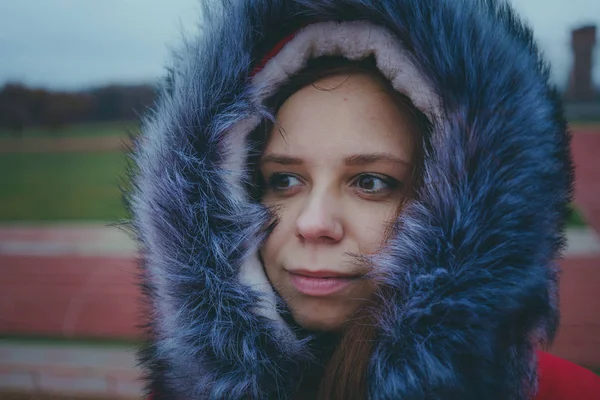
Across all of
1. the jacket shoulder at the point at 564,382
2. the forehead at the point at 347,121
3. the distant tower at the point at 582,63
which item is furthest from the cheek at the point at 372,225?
the distant tower at the point at 582,63

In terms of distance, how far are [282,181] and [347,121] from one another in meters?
0.19

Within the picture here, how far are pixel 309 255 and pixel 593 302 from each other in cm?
290

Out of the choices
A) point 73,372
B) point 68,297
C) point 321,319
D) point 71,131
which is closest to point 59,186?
point 68,297

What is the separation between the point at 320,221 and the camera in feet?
2.85

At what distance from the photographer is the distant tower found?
1301 mm

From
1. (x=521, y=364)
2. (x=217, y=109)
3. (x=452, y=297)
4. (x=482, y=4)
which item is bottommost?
(x=521, y=364)

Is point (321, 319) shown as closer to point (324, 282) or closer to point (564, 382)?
point (324, 282)

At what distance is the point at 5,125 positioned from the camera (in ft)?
10.3

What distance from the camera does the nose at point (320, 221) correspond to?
2.86ft

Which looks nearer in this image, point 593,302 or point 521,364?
point 521,364

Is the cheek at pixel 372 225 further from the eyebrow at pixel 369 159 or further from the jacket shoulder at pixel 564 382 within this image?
the jacket shoulder at pixel 564 382

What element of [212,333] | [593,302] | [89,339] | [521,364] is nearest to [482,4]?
[521,364]

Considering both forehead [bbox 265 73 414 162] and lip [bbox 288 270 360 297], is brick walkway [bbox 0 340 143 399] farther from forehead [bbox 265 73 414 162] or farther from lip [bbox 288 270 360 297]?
forehead [bbox 265 73 414 162]

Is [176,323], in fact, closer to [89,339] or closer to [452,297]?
[452,297]
